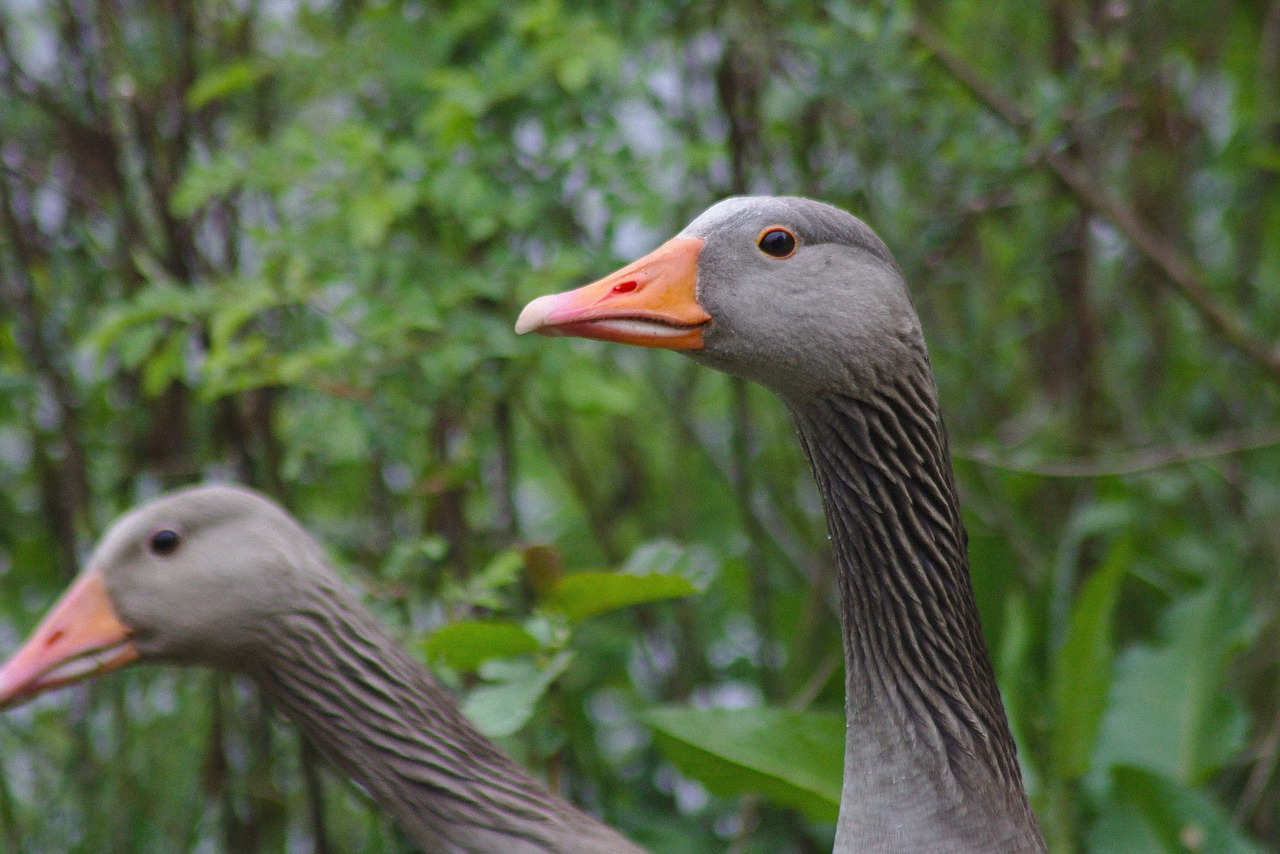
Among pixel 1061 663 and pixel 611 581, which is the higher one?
pixel 611 581

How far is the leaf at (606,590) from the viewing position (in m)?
2.42

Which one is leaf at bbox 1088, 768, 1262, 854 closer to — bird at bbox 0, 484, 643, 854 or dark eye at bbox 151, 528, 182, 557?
bird at bbox 0, 484, 643, 854

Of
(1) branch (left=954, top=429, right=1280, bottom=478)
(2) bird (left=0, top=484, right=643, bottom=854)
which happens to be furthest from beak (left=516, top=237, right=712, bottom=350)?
(1) branch (left=954, top=429, right=1280, bottom=478)

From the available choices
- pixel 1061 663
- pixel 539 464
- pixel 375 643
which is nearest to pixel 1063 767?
pixel 1061 663

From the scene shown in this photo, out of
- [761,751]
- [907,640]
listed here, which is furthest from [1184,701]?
[907,640]

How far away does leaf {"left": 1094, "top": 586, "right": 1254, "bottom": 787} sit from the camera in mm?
3258

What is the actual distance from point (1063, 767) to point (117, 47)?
10.4 ft

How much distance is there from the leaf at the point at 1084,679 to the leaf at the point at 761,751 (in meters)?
0.60

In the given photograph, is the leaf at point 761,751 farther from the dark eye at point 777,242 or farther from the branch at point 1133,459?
the dark eye at point 777,242

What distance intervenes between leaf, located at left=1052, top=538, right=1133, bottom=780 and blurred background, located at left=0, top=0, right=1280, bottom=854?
12 mm

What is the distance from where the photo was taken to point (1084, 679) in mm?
3049

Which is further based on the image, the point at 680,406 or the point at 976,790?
the point at 680,406

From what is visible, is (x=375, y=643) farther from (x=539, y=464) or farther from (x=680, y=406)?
(x=539, y=464)

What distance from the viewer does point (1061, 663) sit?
10.1 feet
